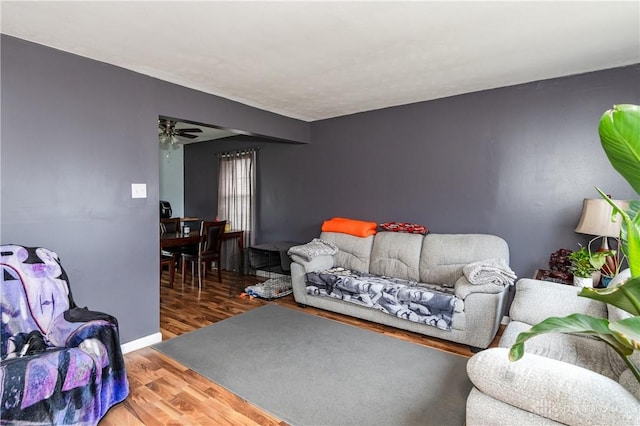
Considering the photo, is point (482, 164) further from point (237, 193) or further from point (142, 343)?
point (237, 193)

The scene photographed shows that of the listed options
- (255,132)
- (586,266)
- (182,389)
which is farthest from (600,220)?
(255,132)

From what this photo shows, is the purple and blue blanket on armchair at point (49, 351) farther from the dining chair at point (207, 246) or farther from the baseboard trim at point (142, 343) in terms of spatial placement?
the dining chair at point (207, 246)

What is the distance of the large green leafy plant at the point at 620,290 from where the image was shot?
91 centimetres

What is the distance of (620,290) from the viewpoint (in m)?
0.91

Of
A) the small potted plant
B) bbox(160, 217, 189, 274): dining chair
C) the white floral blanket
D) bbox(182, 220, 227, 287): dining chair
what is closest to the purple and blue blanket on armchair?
the white floral blanket

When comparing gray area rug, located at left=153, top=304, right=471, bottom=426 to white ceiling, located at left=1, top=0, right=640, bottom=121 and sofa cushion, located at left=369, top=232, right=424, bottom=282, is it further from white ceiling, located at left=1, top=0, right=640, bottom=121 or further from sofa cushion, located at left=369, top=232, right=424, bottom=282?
white ceiling, located at left=1, top=0, right=640, bottom=121

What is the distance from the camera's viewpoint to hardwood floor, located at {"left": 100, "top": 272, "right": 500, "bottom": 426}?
6.25 feet

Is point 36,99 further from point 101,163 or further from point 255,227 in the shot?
point 255,227

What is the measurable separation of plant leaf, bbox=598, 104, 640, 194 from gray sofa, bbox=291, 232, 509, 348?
1.96 metres

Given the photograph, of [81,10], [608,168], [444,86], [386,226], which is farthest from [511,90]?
[81,10]

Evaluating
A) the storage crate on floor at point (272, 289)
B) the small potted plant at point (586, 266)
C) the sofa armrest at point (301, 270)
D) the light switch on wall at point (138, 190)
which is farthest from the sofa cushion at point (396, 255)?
the light switch on wall at point (138, 190)

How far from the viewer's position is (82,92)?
8.21 ft

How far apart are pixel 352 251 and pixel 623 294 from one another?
10.6 ft

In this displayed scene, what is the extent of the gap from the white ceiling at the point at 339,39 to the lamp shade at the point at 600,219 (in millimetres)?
1183
